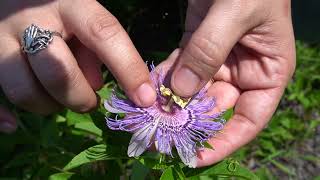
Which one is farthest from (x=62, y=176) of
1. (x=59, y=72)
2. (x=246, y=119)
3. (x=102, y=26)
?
(x=246, y=119)

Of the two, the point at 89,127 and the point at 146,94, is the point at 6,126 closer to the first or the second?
the point at 89,127

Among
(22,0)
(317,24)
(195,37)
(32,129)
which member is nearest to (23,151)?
(32,129)

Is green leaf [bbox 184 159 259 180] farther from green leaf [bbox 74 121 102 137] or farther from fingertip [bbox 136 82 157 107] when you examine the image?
green leaf [bbox 74 121 102 137]

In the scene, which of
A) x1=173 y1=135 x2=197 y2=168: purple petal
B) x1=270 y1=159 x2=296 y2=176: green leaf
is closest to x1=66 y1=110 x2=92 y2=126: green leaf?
x1=173 y1=135 x2=197 y2=168: purple petal

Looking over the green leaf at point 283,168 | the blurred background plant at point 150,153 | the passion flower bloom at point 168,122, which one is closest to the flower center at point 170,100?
the passion flower bloom at point 168,122

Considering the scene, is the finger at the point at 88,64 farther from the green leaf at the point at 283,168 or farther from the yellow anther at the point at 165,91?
the green leaf at the point at 283,168

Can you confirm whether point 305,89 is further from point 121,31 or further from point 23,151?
point 121,31
